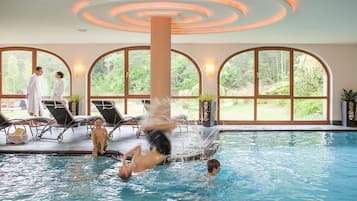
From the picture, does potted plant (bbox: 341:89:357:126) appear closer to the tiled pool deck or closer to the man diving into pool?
the tiled pool deck

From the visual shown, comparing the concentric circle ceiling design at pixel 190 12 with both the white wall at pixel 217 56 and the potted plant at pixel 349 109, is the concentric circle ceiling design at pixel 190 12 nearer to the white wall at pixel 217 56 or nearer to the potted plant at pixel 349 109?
the white wall at pixel 217 56

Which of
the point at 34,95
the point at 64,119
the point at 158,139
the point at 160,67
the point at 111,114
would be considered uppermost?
the point at 160,67

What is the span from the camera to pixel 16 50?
46.4 ft

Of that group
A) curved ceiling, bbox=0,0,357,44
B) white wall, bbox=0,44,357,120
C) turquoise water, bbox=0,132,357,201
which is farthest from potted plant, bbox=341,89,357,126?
turquoise water, bbox=0,132,357,201

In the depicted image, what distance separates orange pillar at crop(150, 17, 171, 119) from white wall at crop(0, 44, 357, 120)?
17.1 ft

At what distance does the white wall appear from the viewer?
13773 millimetres

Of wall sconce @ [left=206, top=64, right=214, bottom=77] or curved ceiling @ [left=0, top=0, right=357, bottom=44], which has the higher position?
curved ceiling @ [left=0, top=0, right=357, bottom=44]

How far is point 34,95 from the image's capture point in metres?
12.0

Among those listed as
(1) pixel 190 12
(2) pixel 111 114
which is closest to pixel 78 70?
(2) pixel 111 114

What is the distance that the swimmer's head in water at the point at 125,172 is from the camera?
5.89 m

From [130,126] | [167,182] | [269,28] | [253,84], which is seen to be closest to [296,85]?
[253,84]

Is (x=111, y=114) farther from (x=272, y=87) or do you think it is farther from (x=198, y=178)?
(x=272, y=87)

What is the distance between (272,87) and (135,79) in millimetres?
4669

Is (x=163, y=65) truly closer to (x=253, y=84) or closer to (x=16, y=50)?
(x=253, y=84)
